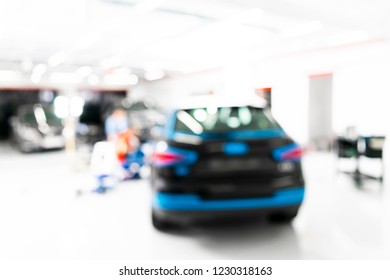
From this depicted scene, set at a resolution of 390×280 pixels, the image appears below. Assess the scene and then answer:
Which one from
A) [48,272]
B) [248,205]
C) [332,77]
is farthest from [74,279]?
[332,77]

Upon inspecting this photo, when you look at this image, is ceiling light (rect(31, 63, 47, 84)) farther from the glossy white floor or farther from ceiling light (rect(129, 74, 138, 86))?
the glossy white floor

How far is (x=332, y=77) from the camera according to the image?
6.53m

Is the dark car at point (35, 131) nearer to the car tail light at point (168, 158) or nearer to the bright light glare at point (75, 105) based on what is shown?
the bright light glare at point (75, 105)

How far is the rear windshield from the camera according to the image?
2.12 m

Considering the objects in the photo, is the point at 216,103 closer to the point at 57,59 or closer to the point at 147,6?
the point at 147,6

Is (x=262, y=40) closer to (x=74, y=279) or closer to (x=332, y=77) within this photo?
(x=332, y=77)

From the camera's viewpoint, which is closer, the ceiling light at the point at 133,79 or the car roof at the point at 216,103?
the car roof at the point at 216,103

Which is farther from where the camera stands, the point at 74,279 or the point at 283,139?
the point at 283,139

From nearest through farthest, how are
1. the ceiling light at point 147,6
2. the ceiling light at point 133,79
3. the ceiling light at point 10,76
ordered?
1. the ceiling light at point 147,6
2. the ceiling light at point 10,76
3. the ceiling light at point 133,79

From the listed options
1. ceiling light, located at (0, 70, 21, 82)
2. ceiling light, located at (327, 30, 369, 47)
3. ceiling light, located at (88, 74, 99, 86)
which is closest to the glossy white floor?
ceiling light, located at (327, 30, 369, 47)

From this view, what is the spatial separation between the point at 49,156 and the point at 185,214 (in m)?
5.66

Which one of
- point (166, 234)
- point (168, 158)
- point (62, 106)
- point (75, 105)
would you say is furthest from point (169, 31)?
point (166, 234)

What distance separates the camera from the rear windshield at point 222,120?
2117mm

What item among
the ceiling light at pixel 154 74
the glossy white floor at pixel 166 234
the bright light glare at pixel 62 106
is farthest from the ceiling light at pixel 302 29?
the ceiling light at pixel 154 74
